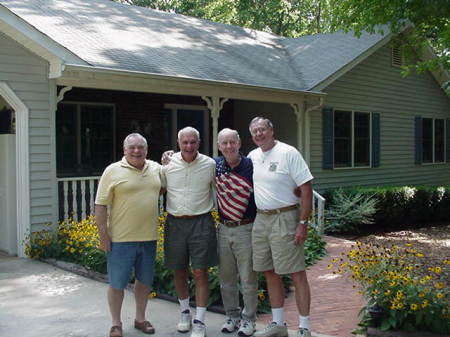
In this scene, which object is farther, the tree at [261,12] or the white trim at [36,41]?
the tree at [261,12]

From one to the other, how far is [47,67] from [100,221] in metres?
4.20

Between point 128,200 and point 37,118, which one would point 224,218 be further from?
point 37,118

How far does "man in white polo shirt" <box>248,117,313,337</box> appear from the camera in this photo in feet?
13.7

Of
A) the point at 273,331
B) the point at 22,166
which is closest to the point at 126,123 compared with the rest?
the point at 22,166

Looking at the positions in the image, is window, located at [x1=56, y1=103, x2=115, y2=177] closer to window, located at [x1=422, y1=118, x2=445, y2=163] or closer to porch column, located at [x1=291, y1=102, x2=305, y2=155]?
porch column, located at [x1=291, y1=102, x2=305, y2=155]

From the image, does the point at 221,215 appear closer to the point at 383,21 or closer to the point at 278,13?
the point at 383,21

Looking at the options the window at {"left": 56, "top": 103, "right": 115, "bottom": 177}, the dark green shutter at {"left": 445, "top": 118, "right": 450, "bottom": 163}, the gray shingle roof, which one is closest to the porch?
the window at {"left": 56, "top": 103, "right": 115, "bottom": 177}

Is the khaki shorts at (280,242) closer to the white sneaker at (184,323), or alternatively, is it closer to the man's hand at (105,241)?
the white sneaker at (184,323)

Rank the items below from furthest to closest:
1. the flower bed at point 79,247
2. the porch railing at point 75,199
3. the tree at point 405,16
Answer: the porch railing at point 75,199, the flower bed at point 79,247, the tree at point 405,16

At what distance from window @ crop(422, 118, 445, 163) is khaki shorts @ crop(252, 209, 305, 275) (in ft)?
39.5

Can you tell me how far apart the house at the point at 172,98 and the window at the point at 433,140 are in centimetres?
3

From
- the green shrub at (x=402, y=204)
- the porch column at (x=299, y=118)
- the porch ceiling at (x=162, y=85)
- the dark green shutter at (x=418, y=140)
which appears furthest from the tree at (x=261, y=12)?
the porch ceiling at (x=162, y=85)

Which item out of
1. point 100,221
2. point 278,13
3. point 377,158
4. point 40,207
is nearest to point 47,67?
point 40,207

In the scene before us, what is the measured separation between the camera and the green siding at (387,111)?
1225 centimetres
